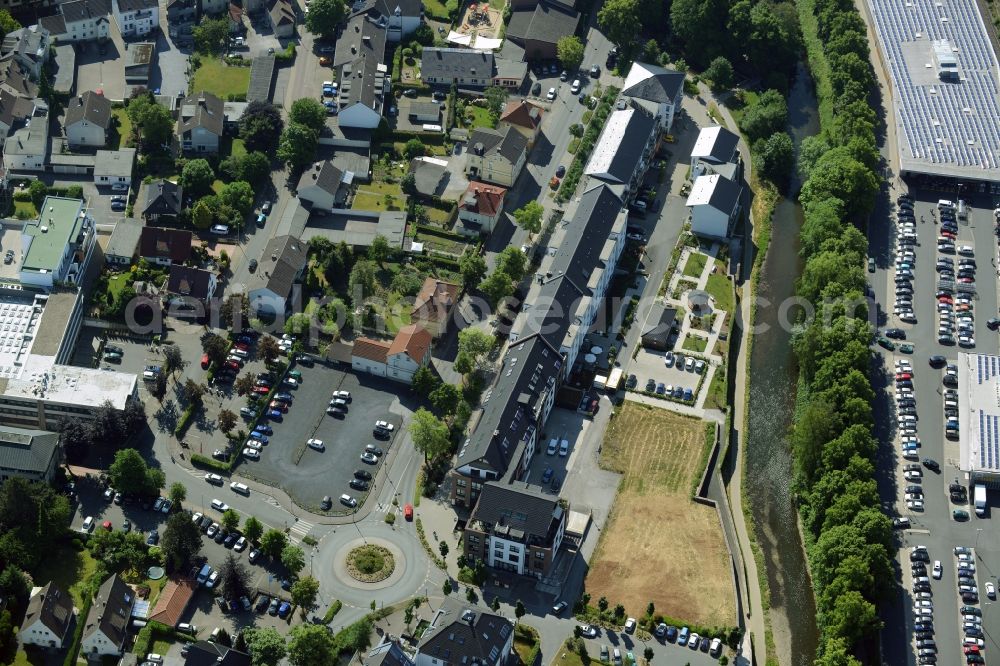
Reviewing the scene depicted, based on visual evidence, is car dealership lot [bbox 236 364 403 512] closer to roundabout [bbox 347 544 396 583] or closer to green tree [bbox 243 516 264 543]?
roundabout [bbox 347 544 396 583]

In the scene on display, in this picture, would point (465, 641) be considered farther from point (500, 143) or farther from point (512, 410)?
point (500, 143)

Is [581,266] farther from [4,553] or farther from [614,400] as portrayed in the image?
[4,553]

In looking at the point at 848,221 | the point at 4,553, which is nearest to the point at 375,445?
the point at 4,553

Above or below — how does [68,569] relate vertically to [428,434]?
below

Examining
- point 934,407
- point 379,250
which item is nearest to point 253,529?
point 379,250

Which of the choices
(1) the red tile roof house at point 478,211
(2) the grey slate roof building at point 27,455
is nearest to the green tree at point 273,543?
(2) the grey slate roof building at point 27,455

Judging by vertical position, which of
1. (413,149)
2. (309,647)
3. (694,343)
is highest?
(413,149)

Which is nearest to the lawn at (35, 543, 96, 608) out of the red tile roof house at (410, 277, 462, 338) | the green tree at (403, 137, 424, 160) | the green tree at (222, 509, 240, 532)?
the green tree at (222, 509, 240, 532)
